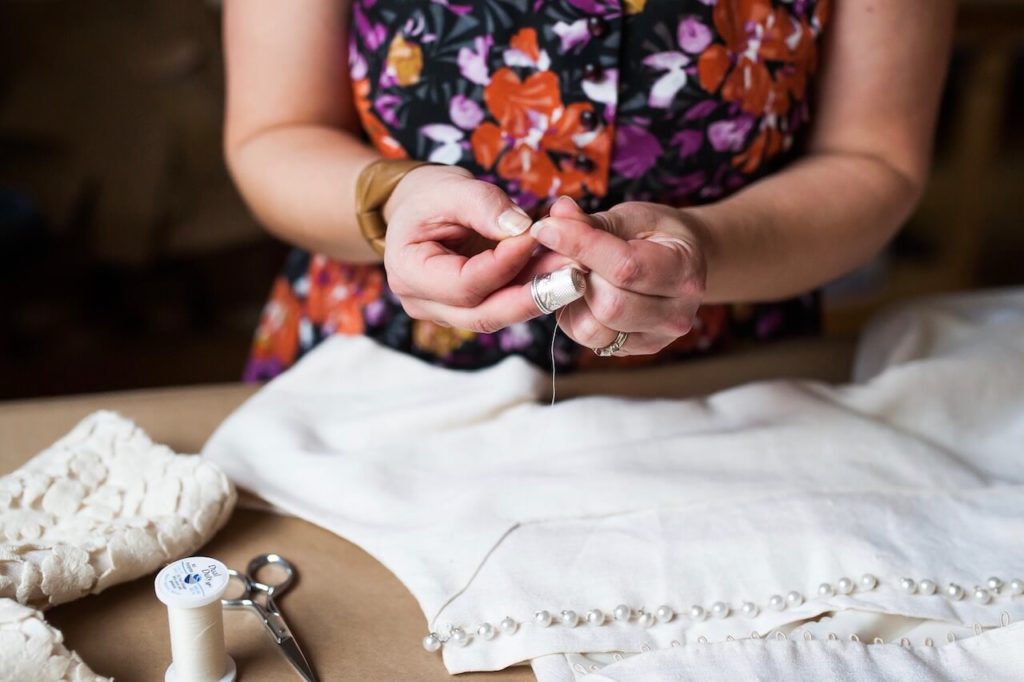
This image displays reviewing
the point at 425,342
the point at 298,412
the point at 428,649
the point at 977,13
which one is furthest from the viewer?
the point at 977,13

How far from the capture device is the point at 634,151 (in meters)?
0.83

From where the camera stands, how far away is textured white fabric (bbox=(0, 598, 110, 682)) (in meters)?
0.50

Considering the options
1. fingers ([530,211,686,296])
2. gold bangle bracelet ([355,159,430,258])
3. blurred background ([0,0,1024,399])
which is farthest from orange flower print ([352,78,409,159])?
blurred background ([0,0,1024,399])

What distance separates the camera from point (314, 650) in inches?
23.0

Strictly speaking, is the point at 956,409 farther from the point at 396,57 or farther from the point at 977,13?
the point at 977,13

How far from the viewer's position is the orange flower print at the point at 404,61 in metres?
0.82

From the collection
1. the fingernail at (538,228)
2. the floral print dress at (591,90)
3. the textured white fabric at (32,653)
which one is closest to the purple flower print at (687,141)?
the floral print dress at (591,90)

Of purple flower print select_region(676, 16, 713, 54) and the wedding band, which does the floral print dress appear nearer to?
purple flower print select_region(676, 16, 713, 54)

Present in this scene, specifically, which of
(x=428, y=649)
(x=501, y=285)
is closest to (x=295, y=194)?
(x=501, y=285)

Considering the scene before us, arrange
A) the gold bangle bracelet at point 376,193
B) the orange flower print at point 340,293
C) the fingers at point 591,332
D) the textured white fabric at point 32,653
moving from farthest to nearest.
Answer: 1. the orange flower print at point 340,293
2. the gold bangle bracelet at point 376,193
3. the fingers at point 591,332
4. the textured white fabric at point 32,653

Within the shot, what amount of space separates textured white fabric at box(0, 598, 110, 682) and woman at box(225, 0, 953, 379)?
35cm

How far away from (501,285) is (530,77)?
0.90 ft

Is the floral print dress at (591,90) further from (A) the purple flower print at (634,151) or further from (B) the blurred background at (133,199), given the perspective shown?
(B) the blurred background at (133,199)

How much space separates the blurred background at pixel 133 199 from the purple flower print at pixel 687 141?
144cm
